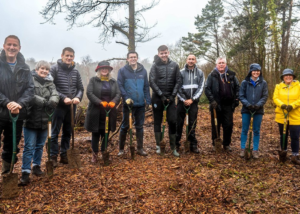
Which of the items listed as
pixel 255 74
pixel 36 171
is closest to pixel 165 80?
pixel 255 74

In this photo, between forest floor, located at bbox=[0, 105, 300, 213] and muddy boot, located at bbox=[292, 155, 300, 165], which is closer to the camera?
forest floor, located at bbox=[0, 105, 300, 213]

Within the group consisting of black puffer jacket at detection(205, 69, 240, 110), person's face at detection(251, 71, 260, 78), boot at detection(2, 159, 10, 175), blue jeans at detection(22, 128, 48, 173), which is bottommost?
boot at detection(2, 159, 10, 175)

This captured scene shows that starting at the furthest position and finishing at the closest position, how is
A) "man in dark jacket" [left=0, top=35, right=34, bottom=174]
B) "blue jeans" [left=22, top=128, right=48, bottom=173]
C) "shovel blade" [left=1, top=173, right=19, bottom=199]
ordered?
"blue jeans" [left=22, top=128, right=48, bottom=173], "man in dark jacket" [left=0, top=35, right=34, bottom=174], "shovel blade" [left=1, top=173, right=19, bottom=199]

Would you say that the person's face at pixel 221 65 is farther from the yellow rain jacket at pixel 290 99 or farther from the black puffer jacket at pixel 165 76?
the yellow rain jacket at pixel 290 99

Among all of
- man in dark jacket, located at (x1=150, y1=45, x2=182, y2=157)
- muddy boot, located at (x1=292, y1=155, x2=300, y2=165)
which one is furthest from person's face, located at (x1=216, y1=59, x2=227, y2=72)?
muddy boot, located at (x1=292, y1=155, x2=300, y2=165)

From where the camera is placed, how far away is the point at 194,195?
298 centimetres

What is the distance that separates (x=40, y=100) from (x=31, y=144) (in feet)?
2.40

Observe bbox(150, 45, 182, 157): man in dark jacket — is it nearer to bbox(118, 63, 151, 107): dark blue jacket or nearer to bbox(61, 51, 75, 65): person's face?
bbox(118, 63, 151, 107): dark blue jacket

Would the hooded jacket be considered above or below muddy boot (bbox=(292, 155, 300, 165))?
above

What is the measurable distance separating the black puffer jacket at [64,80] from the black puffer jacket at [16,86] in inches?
25.7

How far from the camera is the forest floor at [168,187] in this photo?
108 inches

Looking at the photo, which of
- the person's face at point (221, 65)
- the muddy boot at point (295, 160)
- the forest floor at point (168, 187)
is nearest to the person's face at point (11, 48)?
the forest floor at point (168, 187)

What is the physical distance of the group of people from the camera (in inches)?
126

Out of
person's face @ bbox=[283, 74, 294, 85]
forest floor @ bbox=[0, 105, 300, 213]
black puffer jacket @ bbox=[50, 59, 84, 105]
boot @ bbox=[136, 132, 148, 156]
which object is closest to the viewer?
forest floor @ bbox=[0, 105, 300, 213]
